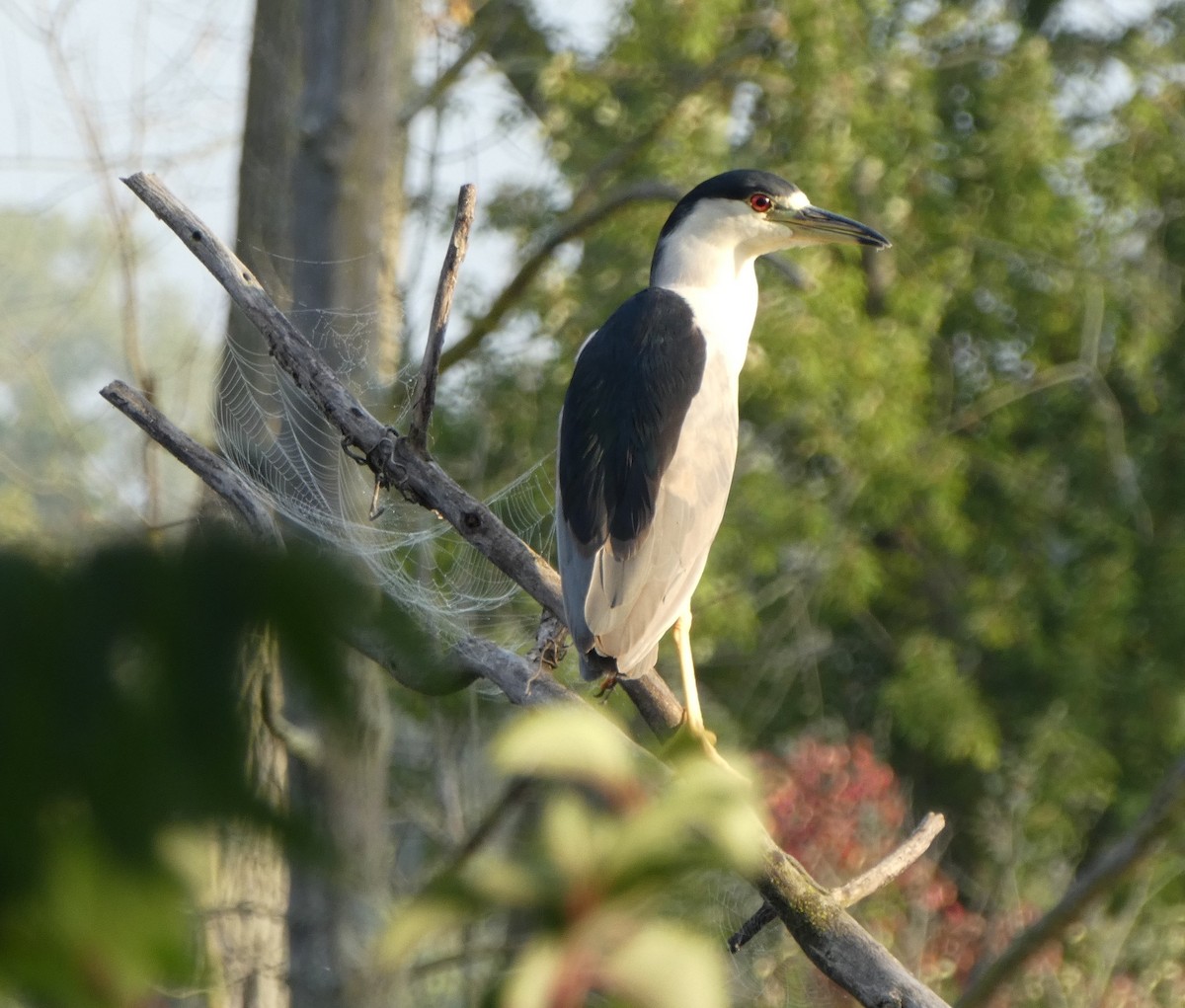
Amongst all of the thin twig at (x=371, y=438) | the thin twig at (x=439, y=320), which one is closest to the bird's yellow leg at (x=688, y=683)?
the thin twig at (x=371, y=438)

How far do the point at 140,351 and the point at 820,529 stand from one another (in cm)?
354

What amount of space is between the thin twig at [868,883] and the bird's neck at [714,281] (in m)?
1.33

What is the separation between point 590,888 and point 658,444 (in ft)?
7.84

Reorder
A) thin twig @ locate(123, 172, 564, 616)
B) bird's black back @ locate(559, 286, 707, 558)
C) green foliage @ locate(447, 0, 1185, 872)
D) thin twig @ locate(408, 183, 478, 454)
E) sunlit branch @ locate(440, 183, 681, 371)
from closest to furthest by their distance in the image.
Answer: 1. thin twig @ locate(408, 183, 478, 454)
2. thin twig @ locate(123, 172, 564, 616)
3. bird's black back @ locate(559, 286, 707, 558)
4. sunlit branch @ locate(440, 183, 681, 371)
5. green foliage @ locate(447, 0, 1185, 872)

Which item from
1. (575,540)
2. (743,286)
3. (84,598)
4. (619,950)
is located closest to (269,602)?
(84,598)

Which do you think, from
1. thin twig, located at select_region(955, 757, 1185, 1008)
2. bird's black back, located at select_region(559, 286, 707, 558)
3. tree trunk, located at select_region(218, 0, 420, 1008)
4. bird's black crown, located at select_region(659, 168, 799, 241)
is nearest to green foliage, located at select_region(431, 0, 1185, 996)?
thin twig, located at select_region(955, 757, 1185, 1008)

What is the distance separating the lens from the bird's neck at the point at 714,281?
3443mm

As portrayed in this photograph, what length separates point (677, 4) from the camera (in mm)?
6961

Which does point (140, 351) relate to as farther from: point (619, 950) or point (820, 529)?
point (619, 950)

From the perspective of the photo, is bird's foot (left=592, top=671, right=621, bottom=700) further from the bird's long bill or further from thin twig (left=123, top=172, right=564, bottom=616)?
the bird's long bill

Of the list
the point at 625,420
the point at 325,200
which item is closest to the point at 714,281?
the point at 625,420

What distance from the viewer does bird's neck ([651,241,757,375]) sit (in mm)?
3443

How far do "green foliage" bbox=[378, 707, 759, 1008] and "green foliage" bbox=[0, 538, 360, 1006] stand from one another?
0.08 m

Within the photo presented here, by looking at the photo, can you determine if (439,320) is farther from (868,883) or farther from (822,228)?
(822,228)
